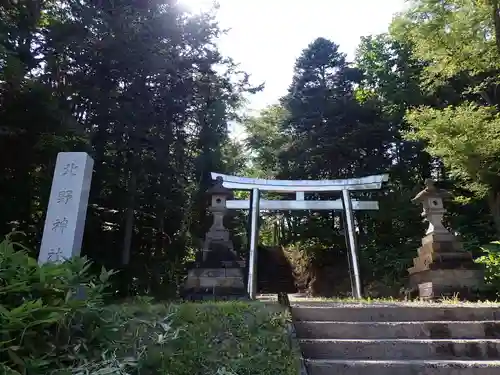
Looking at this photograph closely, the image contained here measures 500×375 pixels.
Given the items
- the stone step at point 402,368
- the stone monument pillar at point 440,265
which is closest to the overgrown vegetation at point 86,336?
the stone step at point 402,368

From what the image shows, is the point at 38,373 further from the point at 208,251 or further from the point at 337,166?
the point at 337,166

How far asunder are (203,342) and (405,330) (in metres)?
2.27

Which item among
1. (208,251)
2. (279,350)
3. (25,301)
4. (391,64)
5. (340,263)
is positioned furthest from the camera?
(391,64)

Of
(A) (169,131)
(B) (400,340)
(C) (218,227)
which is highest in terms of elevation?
(A) (169,131)

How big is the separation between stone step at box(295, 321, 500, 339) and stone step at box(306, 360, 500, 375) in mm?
708

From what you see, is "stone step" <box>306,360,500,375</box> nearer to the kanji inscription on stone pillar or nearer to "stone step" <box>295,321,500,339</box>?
"stone step" <box>295,321,500,339</box>

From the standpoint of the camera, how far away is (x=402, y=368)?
10.6 feet

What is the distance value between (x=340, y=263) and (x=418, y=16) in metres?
8.79

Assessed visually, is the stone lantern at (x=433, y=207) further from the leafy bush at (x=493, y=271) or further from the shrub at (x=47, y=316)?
the shrub at (x=47, y=316)

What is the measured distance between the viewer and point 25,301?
1831 millimetres

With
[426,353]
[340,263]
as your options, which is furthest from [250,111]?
[426,353]

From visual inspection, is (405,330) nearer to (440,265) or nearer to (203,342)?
(203,342)

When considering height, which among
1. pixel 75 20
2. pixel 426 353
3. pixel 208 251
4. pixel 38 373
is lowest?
pixel 426 353

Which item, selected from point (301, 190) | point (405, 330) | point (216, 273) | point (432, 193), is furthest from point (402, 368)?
point (301, 190)
